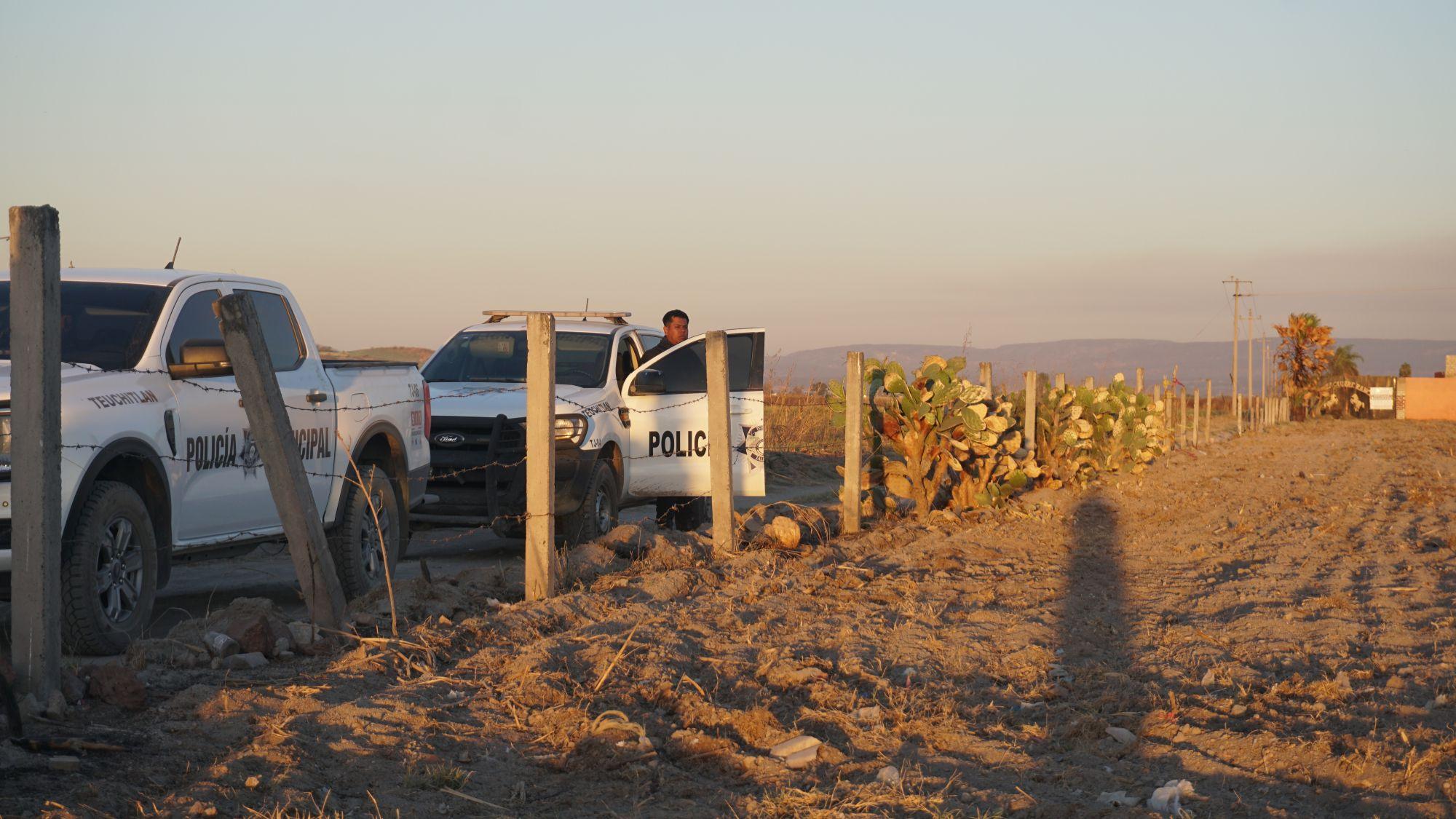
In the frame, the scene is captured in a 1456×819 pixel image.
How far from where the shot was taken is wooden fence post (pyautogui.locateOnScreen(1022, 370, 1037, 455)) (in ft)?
53.4

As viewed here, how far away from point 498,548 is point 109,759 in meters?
7.50

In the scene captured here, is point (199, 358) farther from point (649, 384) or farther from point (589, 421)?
point (649, 384)

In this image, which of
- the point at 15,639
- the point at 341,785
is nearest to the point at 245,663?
the point at 15,639

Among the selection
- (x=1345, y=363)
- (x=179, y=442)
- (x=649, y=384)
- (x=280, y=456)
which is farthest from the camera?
(x=1345, y=363)

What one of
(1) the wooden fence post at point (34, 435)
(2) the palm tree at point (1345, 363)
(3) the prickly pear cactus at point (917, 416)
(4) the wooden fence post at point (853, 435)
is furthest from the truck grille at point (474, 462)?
(2) the palm tree at point (1345, 363)

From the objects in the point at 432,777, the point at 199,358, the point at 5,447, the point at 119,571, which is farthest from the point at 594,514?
the point at 432,777

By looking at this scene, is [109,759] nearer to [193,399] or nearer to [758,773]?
[758,773]

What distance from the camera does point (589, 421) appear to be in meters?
10.6

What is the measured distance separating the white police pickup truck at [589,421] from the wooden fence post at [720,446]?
709 millimetres

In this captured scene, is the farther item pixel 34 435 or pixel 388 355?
pixel 388 355

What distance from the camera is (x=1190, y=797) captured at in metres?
4.41

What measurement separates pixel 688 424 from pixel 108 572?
19.7ft

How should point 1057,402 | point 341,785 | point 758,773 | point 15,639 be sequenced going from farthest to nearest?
1. point 1057,402
2. point 15,639
3. point 758,773
4. point 341,785

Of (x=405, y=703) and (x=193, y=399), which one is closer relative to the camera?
(x=405, y=703)
